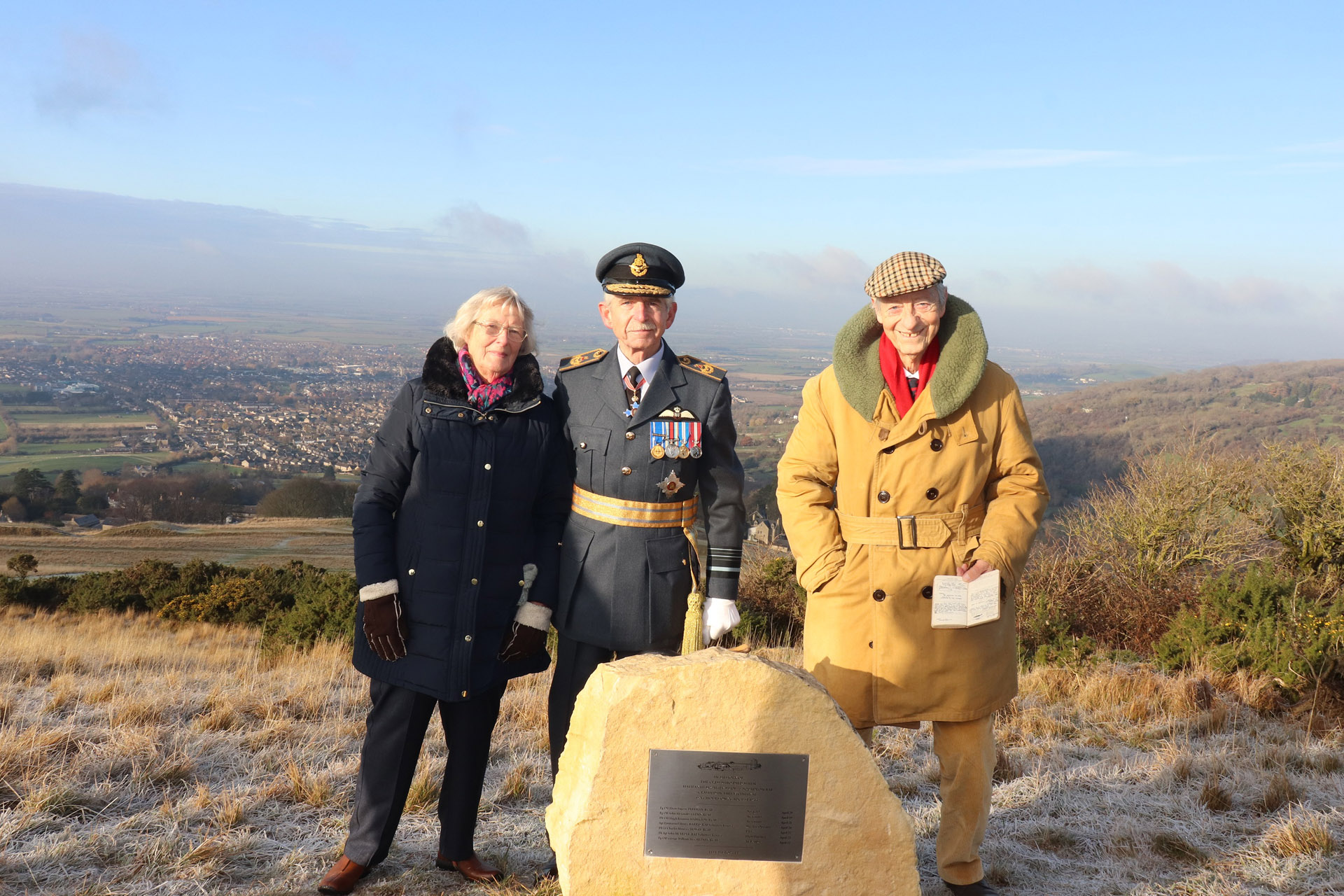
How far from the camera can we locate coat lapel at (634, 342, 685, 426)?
10.6 feet

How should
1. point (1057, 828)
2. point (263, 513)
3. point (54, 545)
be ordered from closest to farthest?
point (1057, 828)
point (54, 545)
point (263, 513)

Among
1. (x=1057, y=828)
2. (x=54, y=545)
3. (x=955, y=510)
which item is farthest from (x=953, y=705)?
(x=54, y=545)

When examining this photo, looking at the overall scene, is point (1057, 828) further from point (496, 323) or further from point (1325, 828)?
point (496, 323)

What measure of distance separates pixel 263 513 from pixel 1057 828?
93.5ft

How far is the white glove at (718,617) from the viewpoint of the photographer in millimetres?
3201

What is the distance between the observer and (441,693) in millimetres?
3053

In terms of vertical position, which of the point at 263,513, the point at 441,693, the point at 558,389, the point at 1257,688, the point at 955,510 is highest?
the point at 558,389

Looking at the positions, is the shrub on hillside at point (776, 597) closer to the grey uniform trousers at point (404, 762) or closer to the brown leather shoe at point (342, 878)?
the grey uniform trousers at point (404, 762)

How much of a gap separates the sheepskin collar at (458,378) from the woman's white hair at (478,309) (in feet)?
0.15

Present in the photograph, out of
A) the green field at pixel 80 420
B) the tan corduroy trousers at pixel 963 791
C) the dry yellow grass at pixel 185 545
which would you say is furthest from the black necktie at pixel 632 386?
the green field at pixel 80 420

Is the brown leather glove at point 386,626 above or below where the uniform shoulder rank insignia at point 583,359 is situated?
below

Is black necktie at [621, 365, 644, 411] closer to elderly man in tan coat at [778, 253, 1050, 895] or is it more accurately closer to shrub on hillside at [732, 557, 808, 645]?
elderly man in tan coat at [778, 253, 1050, 895]

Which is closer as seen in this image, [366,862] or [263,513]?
[366,862]

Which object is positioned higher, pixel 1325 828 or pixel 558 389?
pixel 558 389
